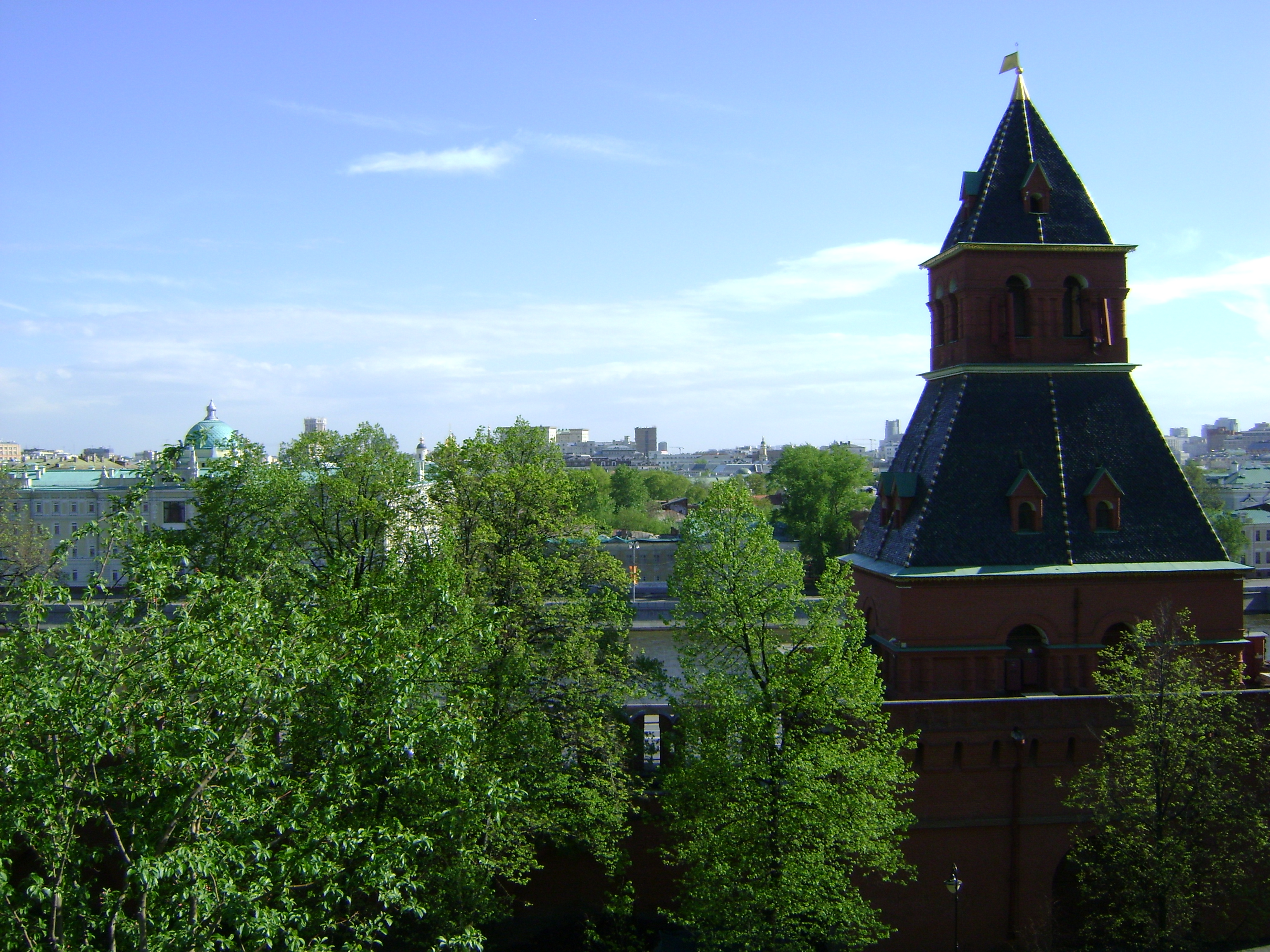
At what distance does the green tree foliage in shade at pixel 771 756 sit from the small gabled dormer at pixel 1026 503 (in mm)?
4846

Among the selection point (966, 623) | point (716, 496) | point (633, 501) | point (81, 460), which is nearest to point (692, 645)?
point (716, 496)

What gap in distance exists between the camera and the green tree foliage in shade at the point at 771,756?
716 inches

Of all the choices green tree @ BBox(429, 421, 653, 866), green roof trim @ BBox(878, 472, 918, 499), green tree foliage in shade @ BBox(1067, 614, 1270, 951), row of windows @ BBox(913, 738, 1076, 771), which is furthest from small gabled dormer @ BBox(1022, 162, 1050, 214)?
green tree @ BBox(429, 421, 653, 866)

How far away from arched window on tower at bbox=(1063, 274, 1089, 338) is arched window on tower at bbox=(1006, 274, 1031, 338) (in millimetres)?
894

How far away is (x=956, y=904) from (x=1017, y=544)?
777 centimetres

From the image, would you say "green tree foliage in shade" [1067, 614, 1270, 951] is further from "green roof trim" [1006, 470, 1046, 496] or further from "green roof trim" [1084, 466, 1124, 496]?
"green roof trim" [1006, 470, 1046, 496]

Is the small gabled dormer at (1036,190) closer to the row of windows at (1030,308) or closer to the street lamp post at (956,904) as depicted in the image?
the row of windows at (1030,308)

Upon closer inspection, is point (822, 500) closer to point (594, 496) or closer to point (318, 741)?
point (594, 496)

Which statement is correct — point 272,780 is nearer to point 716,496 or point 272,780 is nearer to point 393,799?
point 393,799

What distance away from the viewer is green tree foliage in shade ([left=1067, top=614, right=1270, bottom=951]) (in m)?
19.1

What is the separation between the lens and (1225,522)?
266ft

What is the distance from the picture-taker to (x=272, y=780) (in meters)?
12.8

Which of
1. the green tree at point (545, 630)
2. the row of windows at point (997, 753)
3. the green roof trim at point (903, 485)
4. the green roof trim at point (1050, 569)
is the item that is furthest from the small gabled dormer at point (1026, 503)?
the green tree at point (545, 630)

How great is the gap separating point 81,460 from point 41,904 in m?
131
